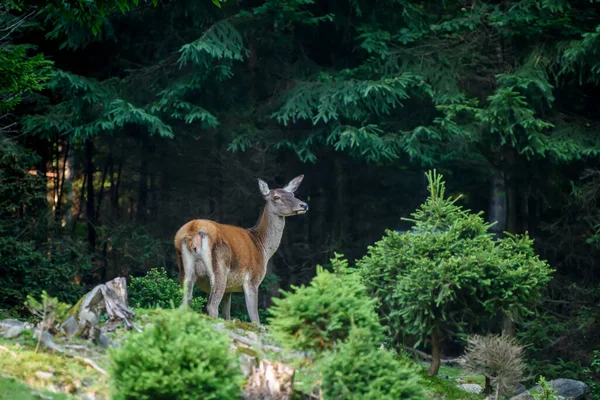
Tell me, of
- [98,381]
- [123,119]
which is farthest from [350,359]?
[123,119]

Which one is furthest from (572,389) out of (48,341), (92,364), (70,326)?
(48,341)

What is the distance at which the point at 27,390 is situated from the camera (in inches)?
290

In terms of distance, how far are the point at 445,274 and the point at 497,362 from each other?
1.13 m

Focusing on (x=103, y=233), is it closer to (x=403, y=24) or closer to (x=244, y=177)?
(x=244, y=177)

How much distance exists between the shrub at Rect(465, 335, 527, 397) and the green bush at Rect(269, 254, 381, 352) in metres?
2.54

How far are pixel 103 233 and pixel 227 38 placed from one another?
4.68m

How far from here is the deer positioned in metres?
11.0

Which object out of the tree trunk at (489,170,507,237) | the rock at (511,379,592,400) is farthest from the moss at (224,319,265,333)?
the tree trunk at (489,170,507,237)

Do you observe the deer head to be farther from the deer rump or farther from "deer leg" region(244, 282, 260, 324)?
"deer leg" region(244, 282, 260, 324)

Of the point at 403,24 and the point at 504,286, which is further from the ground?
the point at 403,24

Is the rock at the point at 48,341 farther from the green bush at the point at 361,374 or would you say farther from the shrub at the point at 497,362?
the shrub at the point at 497,362

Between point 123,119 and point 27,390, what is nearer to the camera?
point 27,390

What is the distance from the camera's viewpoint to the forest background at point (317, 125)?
54.0ft

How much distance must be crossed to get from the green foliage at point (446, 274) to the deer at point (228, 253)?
1.73m
